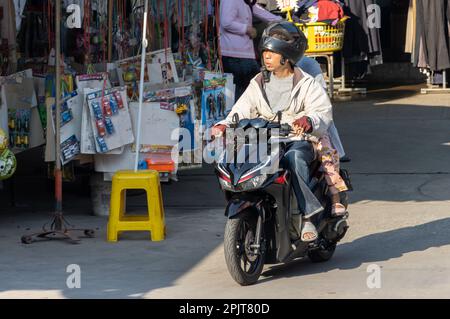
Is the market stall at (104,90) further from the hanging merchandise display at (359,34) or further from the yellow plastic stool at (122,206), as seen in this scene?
the hanging merchandise display at (359,34)

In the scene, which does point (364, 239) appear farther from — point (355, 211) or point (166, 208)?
point (166, 208)

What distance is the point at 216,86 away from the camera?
10.2 metres

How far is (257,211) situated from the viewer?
7.09 metres

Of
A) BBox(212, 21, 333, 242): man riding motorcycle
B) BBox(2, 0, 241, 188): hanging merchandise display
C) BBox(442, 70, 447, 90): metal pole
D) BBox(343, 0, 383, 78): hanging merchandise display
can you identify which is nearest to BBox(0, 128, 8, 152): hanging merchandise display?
BBox(2, 0, 241, 188): hanging merchandise display

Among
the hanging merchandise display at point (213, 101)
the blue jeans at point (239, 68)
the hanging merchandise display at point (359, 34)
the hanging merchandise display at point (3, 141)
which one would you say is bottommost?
the hanging merchandise display at point (3, 141)

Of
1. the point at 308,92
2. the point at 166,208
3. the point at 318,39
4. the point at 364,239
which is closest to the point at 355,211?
the point at 364,239

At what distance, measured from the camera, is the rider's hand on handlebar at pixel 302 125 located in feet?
23.3

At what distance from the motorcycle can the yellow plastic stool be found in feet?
4.82

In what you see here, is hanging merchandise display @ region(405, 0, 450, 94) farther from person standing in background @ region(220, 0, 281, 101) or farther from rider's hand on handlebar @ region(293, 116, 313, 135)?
rider's hand on handlebar @ region(293, 116, 313, 135)

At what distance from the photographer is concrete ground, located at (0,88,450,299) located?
7.00m

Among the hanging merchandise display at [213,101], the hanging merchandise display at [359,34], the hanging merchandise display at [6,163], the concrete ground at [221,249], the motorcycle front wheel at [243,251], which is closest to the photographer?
the motorcycle front wheel at [243,251]

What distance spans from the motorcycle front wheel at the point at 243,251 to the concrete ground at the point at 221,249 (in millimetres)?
92

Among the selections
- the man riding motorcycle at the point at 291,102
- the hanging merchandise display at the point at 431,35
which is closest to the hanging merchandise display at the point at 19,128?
the man riding motorcycle at the point at 291,102

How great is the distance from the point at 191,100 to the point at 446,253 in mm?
2769
